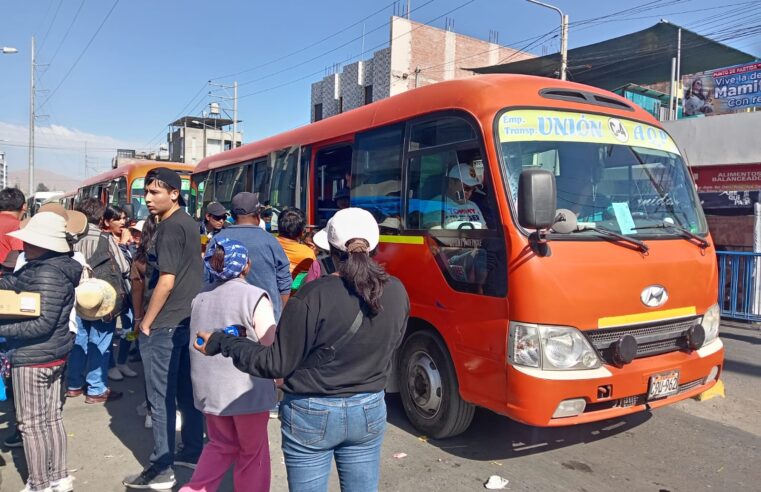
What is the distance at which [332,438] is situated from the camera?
228 centimetres

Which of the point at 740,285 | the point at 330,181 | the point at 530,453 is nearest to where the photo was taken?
the point at 530,453

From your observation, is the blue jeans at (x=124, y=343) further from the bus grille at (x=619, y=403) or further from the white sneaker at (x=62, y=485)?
the bus grille at (x=619, y=403)

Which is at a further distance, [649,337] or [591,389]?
[649,337]

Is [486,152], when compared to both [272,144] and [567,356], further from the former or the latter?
[272,144]

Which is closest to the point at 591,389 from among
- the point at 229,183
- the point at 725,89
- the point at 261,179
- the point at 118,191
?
the point at 261,179

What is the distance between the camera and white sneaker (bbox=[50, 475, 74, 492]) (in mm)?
3529

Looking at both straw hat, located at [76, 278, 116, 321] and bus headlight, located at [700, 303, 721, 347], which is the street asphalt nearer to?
bus headlight, located at [700, 303, 721, 347]

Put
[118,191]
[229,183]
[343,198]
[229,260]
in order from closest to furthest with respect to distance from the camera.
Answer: [229,260] → [343,198] → [229,183] → [118,191]

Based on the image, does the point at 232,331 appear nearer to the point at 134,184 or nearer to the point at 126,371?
the point at 126,371

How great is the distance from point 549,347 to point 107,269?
4.14 meters

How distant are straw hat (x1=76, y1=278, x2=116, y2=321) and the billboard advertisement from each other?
17221mm

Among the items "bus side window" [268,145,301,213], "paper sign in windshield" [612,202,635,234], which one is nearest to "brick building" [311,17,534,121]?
"bus side window" [268,145,301,213]

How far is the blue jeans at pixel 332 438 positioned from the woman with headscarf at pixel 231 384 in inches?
22.1

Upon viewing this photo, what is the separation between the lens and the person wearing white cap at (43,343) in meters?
3.30
